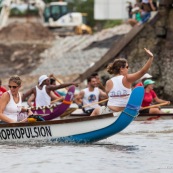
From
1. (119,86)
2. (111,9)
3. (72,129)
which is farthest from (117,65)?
(111,9)

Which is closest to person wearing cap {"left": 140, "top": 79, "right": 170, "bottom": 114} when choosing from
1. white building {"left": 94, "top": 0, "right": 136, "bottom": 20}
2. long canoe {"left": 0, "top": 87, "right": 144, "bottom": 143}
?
long canoe {"left": 0, "top": 87, "right": 144, "bottom": 143}

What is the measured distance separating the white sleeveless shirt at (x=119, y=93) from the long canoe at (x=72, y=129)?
0.73 m

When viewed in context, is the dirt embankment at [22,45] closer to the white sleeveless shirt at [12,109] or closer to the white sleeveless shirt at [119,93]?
the white sleeveless shirt at [12,109]

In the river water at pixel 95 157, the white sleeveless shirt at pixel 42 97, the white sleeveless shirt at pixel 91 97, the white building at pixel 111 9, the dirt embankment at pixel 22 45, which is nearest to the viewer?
the river water at pixel 95 157

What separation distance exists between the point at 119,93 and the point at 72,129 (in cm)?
114

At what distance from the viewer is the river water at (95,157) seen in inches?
612

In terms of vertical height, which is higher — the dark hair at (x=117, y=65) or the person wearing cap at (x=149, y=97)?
the dark hair at (x=117, y=65)

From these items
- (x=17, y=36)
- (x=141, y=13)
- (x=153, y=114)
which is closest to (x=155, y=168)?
(x=153, y=114)

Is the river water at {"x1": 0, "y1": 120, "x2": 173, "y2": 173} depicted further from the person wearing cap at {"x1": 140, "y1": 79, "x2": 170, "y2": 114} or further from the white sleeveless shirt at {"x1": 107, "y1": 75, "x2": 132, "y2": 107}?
the person wearing cap at {"x1": 140, "y1": 79, "x2": 170, "y2": 114}

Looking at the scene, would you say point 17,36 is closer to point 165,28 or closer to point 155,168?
point 165,28

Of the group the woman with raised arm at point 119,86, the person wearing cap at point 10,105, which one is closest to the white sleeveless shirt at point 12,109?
the person wearing cap at point 10,105

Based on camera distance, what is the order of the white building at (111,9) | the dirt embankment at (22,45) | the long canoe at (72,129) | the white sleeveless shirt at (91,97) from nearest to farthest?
the long canoe at (72,129) < the white sleeveless shirt at (91,97) < the dirt embankment at (22,45) < the white building at (111,9)

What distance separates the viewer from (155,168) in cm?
1562

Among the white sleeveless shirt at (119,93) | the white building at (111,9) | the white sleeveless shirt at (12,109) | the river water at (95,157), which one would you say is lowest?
the river water at (95,157)
